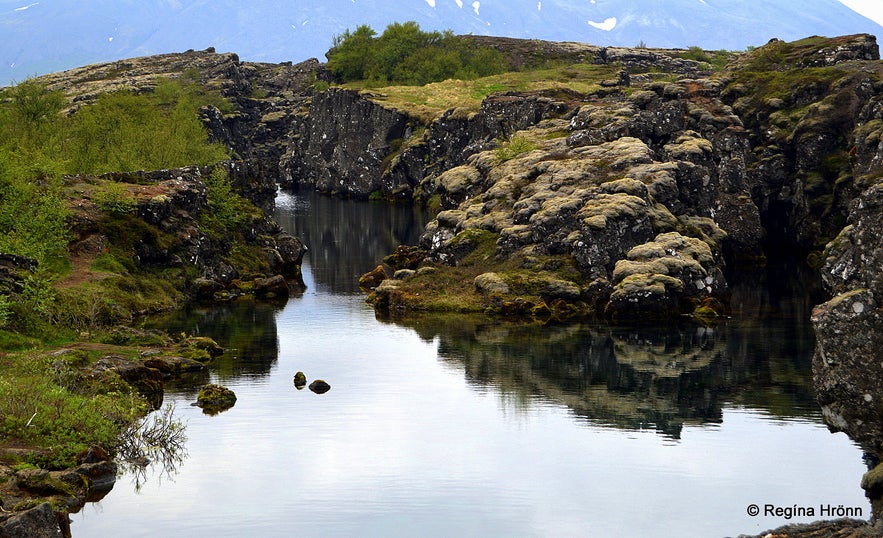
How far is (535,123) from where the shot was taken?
524ft

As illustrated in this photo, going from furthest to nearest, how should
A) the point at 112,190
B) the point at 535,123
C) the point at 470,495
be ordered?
the point at 535,123 → the point at 112,190 → the point at 470,495

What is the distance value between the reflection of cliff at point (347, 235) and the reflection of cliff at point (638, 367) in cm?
3093

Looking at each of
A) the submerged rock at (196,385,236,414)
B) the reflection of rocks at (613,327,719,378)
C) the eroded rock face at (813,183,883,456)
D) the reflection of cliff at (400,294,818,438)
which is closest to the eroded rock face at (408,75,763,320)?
the reflection of cliff at (400,294,818,438)

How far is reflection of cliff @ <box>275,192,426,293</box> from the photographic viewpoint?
405 feet

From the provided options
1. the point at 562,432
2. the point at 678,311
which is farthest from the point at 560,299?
the point at 562,432

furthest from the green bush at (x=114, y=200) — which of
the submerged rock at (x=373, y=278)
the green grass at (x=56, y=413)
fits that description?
the green grass at (x=56, y=413)

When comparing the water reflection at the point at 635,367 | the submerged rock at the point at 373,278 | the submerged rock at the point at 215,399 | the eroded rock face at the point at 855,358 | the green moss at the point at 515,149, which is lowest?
the submerged rock at the point at 215,399

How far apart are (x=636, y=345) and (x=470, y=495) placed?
38.2 m

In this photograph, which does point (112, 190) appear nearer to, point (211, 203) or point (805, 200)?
point (211, 203)

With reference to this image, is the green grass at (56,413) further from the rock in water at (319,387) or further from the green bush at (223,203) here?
the green bush at (223,203)

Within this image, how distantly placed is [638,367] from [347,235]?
87466mm

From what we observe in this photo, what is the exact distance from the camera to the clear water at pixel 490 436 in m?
44.7

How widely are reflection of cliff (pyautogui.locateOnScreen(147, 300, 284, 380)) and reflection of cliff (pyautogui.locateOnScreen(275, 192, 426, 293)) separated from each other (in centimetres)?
1598

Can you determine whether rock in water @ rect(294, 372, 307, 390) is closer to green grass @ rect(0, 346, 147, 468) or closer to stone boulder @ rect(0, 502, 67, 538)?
green grass @ rect(0, 346, 147, 468)
